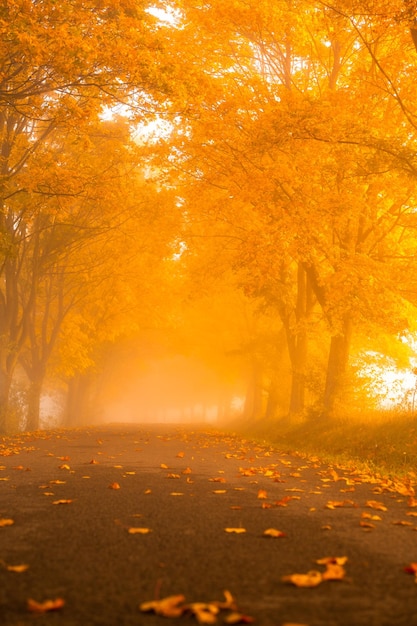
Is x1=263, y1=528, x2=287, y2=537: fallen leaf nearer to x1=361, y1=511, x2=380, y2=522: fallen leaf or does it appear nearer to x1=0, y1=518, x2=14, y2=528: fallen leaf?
x1=361, y1=511, x2=380, y2=522: fallen leaf

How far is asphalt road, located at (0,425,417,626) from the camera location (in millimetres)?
3328

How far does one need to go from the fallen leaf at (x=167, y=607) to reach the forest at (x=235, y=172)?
9.62 m

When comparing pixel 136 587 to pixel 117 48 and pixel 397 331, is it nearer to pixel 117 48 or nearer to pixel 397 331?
pixel 117 48

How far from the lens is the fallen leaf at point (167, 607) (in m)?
3.17

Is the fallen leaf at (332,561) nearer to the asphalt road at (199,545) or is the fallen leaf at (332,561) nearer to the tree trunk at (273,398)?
the asphalt road at (199,545)

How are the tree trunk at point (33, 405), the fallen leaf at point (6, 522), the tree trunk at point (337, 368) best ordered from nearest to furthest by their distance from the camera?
the fallen leaf at point (6, 522) → the tree trunk at point (337, 368) → the tree trunk at point (33, 405)

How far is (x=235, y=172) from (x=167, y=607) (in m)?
14.0

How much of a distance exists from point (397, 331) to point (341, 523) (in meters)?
11.5

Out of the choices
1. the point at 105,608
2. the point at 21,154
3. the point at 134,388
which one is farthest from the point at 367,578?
the point at 134,388

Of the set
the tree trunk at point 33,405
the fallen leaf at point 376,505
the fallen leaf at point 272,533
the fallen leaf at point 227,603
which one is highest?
the tree trunk at point 33,405

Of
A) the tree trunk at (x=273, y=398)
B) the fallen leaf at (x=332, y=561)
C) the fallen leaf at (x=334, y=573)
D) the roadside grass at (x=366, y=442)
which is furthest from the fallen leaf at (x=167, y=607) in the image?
the tree trunk at (x=273, y=398)

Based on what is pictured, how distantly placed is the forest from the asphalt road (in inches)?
285

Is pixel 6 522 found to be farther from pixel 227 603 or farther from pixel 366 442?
pixel 366 442

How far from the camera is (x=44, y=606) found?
320 cm
